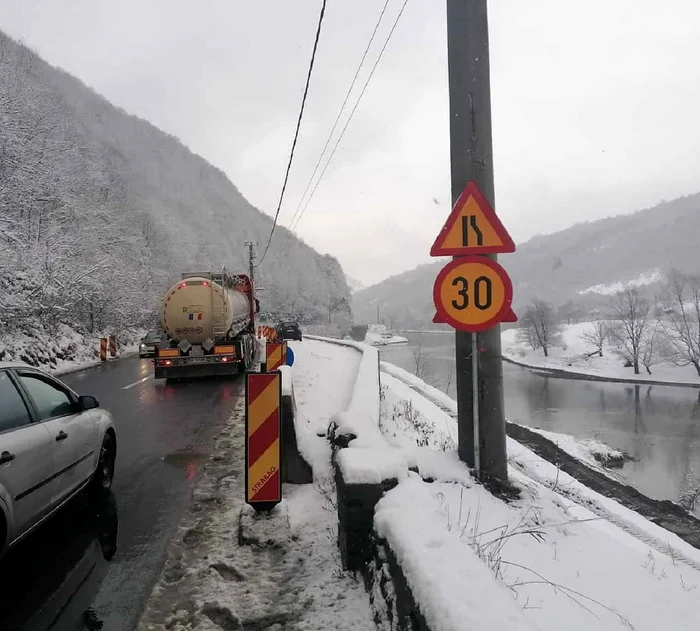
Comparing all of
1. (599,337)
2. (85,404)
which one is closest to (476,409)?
(85,404)

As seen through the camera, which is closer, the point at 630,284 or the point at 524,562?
the point at 524,562

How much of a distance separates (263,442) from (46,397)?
6.30ft

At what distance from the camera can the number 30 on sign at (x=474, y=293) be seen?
4465mm

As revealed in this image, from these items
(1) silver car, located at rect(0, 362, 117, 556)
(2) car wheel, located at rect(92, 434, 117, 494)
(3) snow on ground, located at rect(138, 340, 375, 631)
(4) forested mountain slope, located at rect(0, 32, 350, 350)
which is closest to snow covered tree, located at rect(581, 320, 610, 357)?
(4) forested mountain slope, located at rect(0, 32, 350, 350)

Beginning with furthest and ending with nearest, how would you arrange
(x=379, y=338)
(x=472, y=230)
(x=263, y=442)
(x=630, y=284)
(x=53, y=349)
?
(x=630, y=284), (x=379, y=338), (x=53, y=349), (x=472, y=230), (x=263, y=442)

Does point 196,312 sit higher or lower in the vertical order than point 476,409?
higher

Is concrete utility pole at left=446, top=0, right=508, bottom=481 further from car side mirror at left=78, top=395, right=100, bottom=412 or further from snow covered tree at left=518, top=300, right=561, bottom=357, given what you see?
snow covered tree at left=518, top=300, right=561, bottom=357

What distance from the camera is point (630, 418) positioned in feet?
93.5

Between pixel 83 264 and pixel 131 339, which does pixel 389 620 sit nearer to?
pixel 83 264

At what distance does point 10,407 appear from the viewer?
3.60m

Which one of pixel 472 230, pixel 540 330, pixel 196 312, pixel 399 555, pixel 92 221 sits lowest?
pixel 540 330

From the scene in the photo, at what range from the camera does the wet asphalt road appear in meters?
3.01

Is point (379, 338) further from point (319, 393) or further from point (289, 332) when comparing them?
point (319, 393)


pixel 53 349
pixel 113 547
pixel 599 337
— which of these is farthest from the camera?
pixel 599 337
